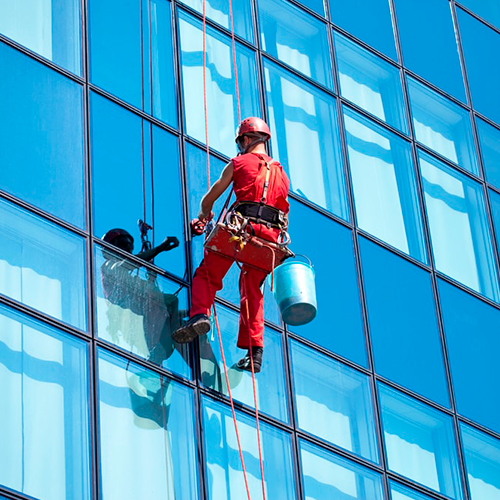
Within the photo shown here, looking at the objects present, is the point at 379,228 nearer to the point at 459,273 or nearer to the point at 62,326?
the point at 459,273

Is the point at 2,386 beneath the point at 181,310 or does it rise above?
beneath

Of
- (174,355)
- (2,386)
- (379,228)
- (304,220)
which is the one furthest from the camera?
(379,228)

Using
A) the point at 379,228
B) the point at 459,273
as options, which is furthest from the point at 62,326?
the point at 459,273

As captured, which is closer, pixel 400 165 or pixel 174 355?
pixel 174 355

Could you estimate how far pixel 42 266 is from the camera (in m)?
14.5

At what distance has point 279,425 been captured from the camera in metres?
15.8

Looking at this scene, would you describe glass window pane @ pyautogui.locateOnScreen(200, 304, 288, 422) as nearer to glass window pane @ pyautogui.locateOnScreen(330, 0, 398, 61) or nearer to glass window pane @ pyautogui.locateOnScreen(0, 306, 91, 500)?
glass window pane @ pyautogui.locateOnScreen(0, 306, 91, 500)

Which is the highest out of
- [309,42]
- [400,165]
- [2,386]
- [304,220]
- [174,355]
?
[309,42]

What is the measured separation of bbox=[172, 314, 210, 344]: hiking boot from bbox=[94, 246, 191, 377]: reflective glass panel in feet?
0.73

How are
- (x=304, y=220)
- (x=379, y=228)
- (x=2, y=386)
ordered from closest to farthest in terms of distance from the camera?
(x=2, y=386), (x=304, y=220), (x=379, y=228)

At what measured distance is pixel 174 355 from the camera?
15.1 m

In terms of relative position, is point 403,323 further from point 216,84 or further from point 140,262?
point 140,262

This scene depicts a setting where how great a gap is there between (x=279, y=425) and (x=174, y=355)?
56.8 inches

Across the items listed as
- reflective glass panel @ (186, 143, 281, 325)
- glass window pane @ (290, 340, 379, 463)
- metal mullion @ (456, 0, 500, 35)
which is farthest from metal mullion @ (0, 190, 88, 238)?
metal mullion @ (456, 0, 500, 35)
